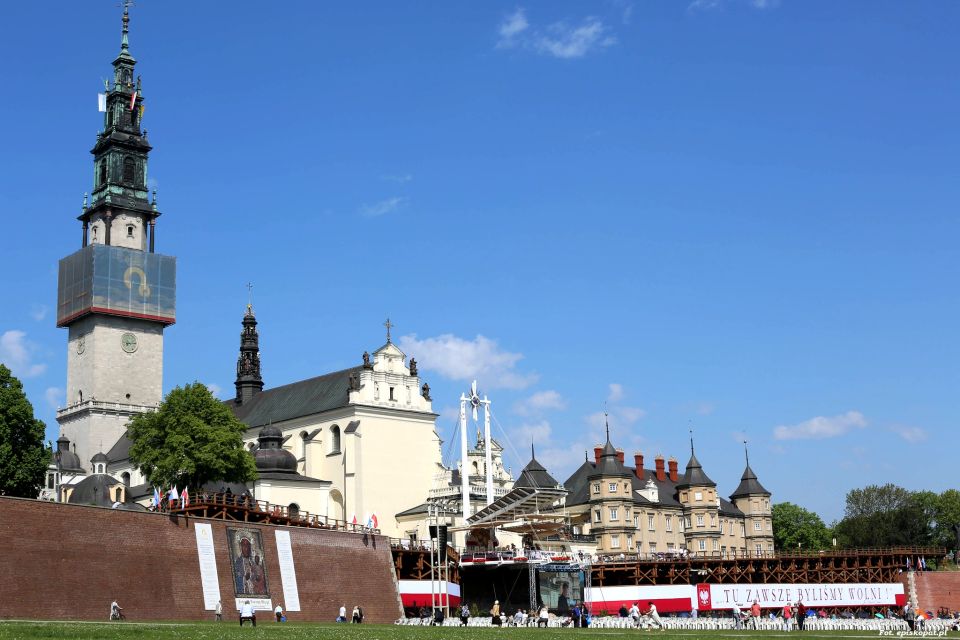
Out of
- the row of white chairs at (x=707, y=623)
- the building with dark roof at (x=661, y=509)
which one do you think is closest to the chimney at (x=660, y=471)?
the building with dark roof at (x=661, y=509)

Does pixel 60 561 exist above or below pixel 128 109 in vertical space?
below

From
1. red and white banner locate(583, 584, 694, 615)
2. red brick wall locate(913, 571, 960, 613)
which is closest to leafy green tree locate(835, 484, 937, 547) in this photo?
red brick wall locate(913, 571, 960, 613)

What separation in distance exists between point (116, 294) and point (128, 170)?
13.5 meters

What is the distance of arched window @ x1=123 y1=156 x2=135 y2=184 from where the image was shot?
384ft

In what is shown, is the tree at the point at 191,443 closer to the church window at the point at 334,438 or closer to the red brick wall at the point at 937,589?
the church window at the point at 334,438

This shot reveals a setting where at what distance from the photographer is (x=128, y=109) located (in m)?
119

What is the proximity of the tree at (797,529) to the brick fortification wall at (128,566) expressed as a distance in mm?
92187

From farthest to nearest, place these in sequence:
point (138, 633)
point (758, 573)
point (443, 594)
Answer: point (758, 573) → point (443, 594) → point (138, 633)

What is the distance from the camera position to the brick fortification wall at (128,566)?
4534 cm

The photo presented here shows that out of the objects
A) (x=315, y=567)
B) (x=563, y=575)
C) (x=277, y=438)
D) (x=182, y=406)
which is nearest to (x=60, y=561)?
(x=315, y=567)

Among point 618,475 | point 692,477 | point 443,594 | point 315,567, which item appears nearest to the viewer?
point 315,567

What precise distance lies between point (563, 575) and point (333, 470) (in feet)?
78.8

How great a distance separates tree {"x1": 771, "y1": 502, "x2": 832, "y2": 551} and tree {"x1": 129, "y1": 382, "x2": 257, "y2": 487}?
87698mm

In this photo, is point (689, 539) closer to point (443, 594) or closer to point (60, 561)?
point (443, 594)
